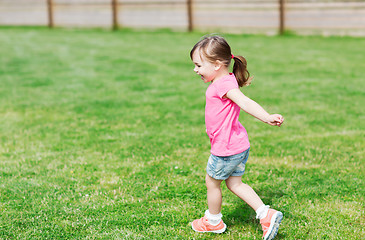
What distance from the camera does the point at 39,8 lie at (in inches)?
942

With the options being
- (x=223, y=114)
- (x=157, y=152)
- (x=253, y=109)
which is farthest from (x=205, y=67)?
(x=157, y=152)

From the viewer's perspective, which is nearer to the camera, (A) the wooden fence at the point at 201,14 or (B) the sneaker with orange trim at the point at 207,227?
(B) the sneaker with orange trim at the point at 207,227

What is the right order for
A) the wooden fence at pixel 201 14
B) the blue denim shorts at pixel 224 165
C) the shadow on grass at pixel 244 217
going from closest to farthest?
the blue denim shorts at pixel 224 165, the shadow on grass at pixel 244 217, the wooden fence at pixel 201 14

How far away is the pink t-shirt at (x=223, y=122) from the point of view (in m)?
3.32

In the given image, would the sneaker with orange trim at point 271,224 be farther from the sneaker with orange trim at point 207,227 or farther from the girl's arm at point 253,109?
the girl's arm at point 253,109

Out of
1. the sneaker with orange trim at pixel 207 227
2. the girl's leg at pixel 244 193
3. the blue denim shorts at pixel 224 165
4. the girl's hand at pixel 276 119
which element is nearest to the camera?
the girl's hand at pixel 276 119

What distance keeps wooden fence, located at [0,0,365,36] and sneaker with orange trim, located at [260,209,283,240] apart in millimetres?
16198

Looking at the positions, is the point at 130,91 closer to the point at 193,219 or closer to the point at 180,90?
the point at 180,90

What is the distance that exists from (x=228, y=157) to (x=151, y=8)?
19.7m

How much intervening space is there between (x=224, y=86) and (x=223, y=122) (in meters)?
0.27

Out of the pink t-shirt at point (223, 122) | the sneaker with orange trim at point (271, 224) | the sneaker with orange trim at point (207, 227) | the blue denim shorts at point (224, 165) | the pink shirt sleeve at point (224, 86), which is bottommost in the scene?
the sneaker with orange trim at point (207, 227)

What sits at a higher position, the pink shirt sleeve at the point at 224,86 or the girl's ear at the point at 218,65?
the girl's ear at the point at 218,65

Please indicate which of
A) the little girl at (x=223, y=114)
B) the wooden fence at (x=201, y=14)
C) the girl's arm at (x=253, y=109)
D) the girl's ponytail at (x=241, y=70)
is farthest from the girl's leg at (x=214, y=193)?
the wooden fence at (x=201, y=14)

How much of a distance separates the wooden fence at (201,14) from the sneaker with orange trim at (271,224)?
1620 centimetres
